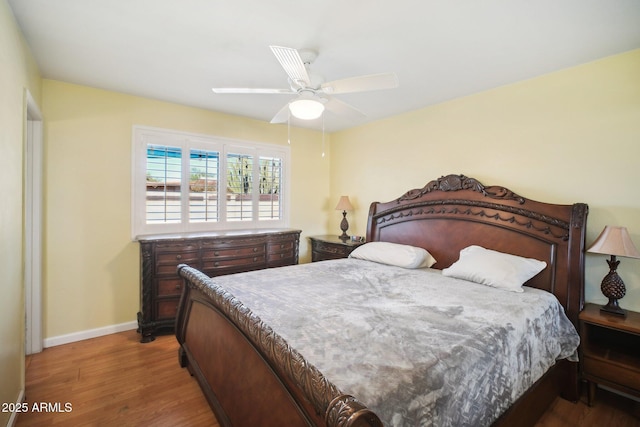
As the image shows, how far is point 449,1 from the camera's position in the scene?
1.70 meters

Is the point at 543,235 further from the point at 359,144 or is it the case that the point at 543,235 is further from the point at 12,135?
the point at 12,135

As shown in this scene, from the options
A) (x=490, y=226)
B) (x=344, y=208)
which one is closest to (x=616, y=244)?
(x=490, y=226)

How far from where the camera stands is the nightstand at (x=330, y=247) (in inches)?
152

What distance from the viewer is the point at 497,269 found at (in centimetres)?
236

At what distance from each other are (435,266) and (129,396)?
9.62ft

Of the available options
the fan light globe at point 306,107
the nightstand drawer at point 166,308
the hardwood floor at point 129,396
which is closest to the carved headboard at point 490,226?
the hardwood floor at point 129,396

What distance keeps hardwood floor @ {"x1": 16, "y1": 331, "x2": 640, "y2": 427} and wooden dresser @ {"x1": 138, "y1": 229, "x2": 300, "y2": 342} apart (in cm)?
37

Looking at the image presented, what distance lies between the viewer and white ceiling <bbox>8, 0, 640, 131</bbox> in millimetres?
1766

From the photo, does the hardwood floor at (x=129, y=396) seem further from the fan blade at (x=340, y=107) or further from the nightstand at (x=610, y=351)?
the fan blade at (x=340, y=107)

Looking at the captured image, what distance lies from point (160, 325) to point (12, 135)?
81.6 inches

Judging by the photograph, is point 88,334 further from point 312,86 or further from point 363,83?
point 363,83

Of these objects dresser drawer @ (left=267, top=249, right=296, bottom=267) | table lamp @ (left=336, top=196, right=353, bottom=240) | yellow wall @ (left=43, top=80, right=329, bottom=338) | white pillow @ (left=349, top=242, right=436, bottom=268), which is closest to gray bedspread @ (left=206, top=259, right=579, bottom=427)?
white pillow @ (left=349, top=242, right=436, bottom=268)

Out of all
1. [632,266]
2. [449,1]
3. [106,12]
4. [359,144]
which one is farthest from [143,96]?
[632,266]

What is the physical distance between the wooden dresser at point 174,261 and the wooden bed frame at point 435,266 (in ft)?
2.34
